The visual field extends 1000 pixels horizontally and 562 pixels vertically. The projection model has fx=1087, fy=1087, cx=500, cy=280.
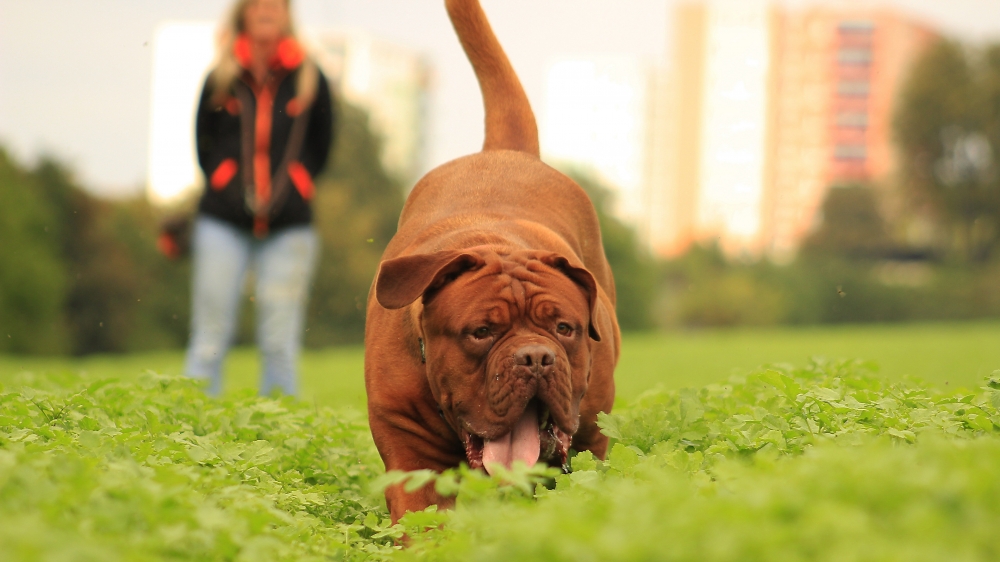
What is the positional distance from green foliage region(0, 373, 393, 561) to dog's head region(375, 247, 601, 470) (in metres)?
0.51

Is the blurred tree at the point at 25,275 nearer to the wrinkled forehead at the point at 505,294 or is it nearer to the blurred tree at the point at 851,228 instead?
the wrinkled forehead at the point at 505,294

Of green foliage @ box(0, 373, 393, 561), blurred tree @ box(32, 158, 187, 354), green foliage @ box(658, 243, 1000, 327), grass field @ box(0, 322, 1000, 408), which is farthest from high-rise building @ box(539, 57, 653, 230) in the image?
green foliage @ box(0, 373, 393, 561)

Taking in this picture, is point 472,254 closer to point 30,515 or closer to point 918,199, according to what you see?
point 30,515

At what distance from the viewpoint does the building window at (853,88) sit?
105250mm

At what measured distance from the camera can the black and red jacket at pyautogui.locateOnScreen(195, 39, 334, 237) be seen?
22.8 ft

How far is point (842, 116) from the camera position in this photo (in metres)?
107

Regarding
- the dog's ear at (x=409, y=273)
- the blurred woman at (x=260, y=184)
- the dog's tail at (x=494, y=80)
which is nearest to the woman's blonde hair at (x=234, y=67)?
the blurred woman at (x=260, y=184)

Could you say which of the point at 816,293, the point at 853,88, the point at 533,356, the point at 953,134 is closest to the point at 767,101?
the point at 853,88

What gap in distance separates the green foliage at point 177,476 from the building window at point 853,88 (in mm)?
107511

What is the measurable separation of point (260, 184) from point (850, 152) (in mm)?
105621

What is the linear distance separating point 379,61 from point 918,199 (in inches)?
1958

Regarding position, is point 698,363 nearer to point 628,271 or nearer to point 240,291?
point 240,291

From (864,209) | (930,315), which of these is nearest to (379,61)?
(864,209)

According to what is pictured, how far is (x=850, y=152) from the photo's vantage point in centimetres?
10562
